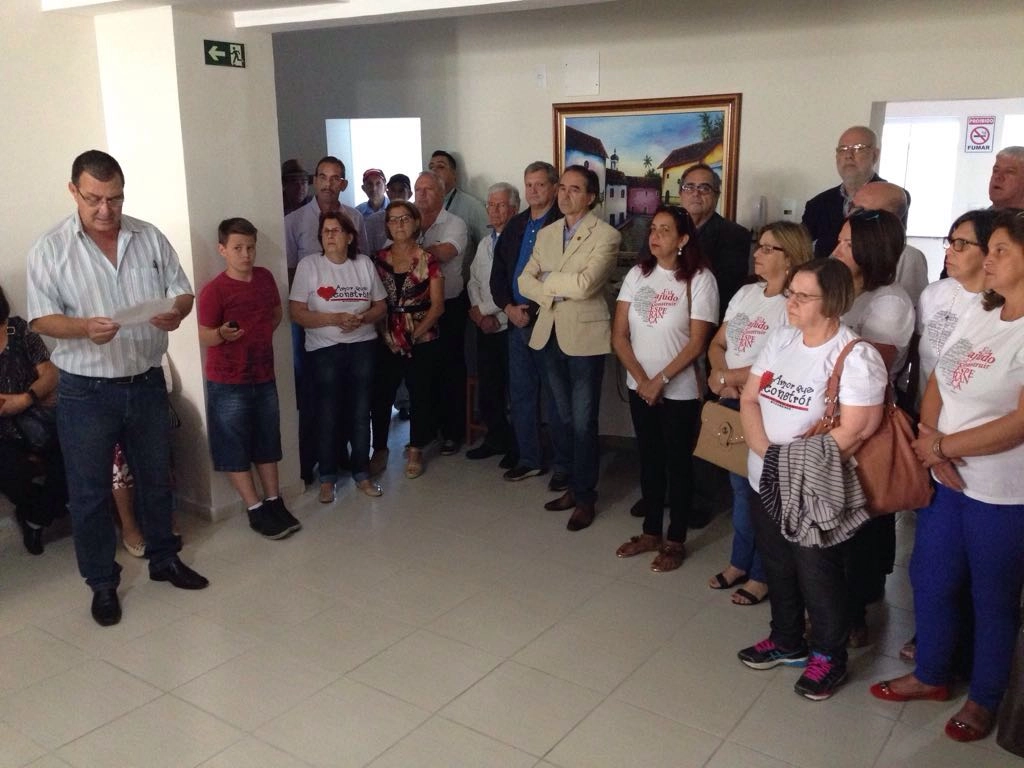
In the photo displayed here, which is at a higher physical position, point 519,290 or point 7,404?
point 519,290

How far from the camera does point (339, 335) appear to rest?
14.4 ft

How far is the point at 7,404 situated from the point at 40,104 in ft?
4.53

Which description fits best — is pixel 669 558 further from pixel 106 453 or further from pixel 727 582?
pixel 106 453

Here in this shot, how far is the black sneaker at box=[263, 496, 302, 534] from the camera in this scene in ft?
13.7

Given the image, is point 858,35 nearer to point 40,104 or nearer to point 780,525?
point 780,525

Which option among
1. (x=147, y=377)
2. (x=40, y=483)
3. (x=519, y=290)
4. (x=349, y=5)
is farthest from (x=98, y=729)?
(x=349, y=5)

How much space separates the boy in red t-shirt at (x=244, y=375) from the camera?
12.8ft

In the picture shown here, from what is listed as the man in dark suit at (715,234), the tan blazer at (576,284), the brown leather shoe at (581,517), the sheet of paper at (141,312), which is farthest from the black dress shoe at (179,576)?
the man in dark suit at (715,234)

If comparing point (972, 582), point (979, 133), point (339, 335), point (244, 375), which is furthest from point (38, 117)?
point (979, 133)

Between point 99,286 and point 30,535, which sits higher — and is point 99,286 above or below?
above

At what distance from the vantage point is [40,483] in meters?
3.91

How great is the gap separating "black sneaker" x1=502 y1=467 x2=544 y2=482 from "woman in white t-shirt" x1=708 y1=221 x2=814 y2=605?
151cm

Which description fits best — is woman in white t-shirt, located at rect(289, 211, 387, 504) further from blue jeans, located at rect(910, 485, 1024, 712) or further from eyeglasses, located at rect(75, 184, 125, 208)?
blue jeans, located at rect(910, 485, 1024, 712)

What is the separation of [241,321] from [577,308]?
5.09ft
